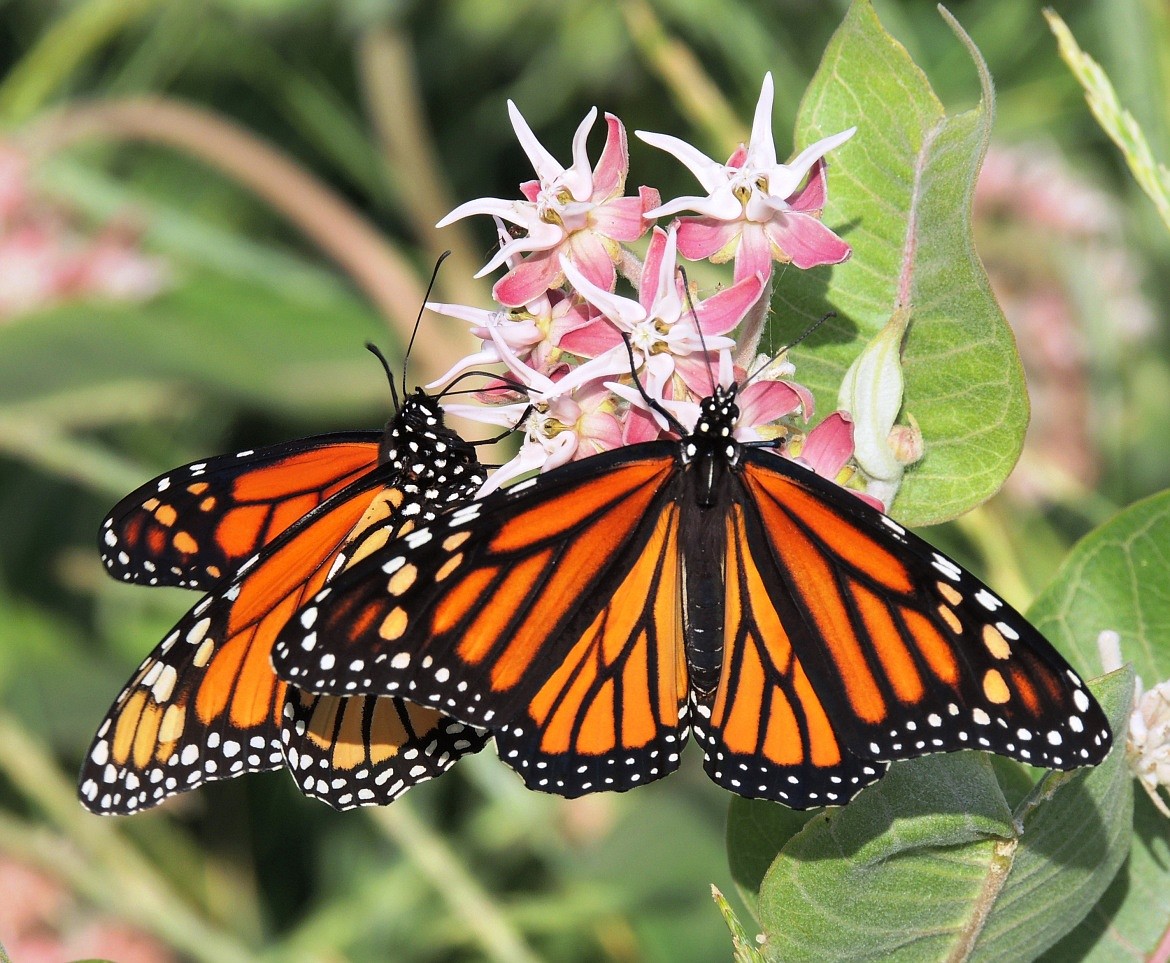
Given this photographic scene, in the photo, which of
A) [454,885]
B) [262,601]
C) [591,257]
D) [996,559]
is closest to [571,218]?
[591,257]

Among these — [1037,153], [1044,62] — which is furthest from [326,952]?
[1044,62]

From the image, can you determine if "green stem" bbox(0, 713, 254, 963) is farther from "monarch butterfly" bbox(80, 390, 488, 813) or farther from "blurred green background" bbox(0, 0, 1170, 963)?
"monarch butterfly" bbox(80, 390, 488, 813)

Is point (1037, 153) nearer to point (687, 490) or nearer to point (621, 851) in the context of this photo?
point (621, 851)

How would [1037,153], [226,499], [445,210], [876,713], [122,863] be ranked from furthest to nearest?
[445,210] → [1037,153] → [122,863] → [226,499] → [876,713]

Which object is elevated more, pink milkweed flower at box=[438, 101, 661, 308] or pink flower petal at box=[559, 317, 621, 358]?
pink milkweed flower at box=[438, 101, 661, 308]

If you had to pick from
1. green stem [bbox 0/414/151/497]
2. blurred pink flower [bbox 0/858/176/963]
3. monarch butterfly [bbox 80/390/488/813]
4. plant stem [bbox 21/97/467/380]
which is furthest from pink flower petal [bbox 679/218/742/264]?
blurred pink flower [bbox 0/858/176/963]

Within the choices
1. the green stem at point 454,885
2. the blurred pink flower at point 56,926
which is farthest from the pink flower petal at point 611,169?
the blurred pink flower at point 56,926

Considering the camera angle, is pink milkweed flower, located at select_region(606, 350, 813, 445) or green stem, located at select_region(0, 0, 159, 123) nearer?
pink milkweed flower, located at select_region(606, 350, 813, 445)
